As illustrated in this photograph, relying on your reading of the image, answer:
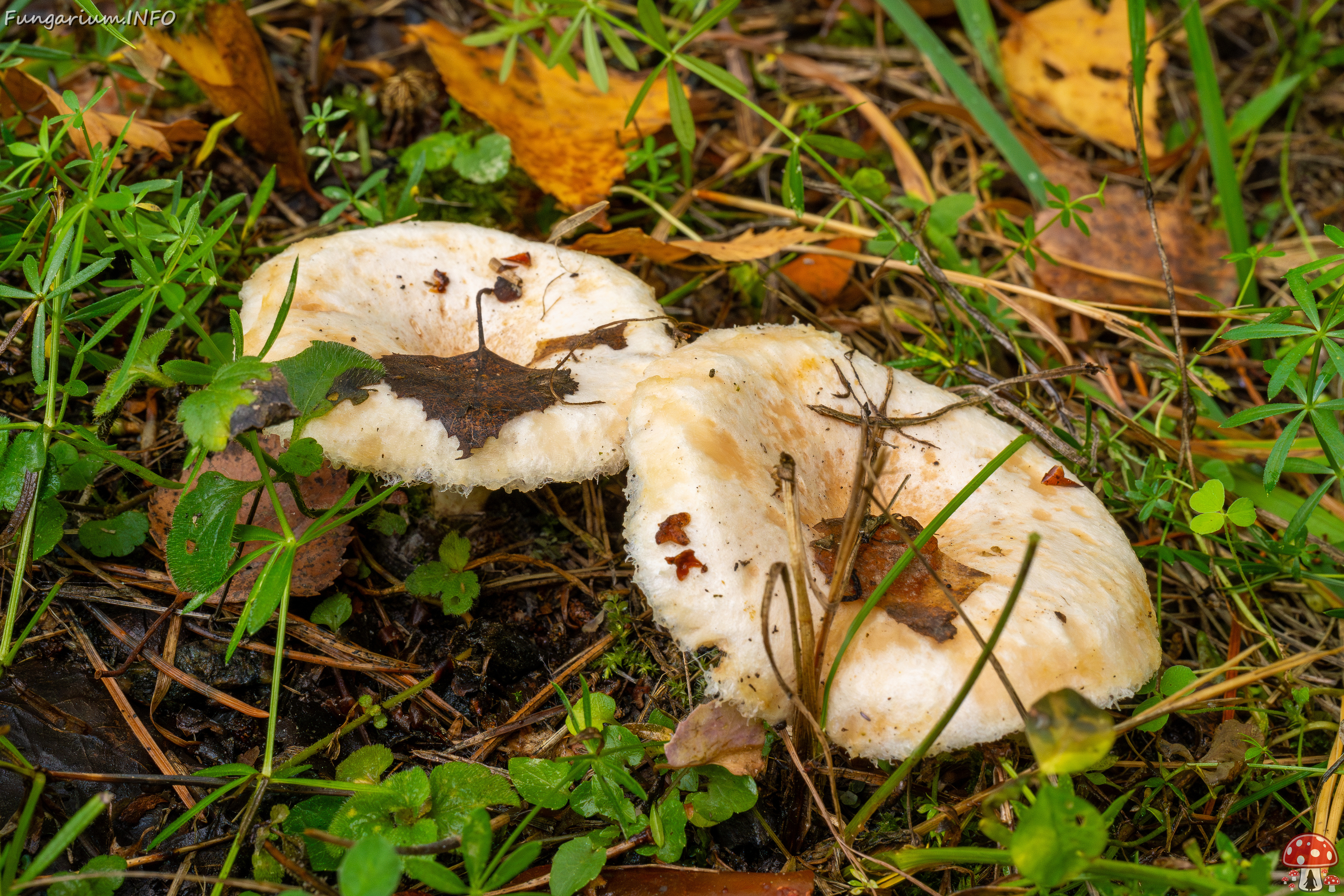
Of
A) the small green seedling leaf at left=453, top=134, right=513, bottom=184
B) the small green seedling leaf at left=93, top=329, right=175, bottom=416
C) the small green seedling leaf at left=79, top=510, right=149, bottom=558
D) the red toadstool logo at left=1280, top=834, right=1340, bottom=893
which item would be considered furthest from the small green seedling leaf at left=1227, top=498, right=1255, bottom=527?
the small green seedling leaf at left=79, top=510, right=149, bottom=558

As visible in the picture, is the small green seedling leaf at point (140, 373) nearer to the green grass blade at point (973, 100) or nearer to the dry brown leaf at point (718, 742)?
the dry brown leaf at point (718, 742)

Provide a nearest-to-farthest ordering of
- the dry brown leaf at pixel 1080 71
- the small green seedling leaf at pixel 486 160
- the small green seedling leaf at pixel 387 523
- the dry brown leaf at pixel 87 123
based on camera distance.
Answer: the small green seedling leaf at pixel 387 523
the dry brown leaf at pixel 87 123
the small green seedling leaf at pixel 486 160
the dry brown leaf at pixel 1080 71

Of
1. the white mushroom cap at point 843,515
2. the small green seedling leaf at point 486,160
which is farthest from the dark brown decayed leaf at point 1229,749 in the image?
the small green seedling leaf at point 486,160

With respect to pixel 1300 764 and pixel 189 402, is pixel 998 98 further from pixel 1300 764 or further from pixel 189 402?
pixel 189 402

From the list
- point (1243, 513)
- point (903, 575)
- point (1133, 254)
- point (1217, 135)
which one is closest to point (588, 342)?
point (903, 575)

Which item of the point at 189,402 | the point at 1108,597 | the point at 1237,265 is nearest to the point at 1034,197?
the point at 1237,265

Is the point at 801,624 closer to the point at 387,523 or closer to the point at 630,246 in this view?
the point at 387,523
